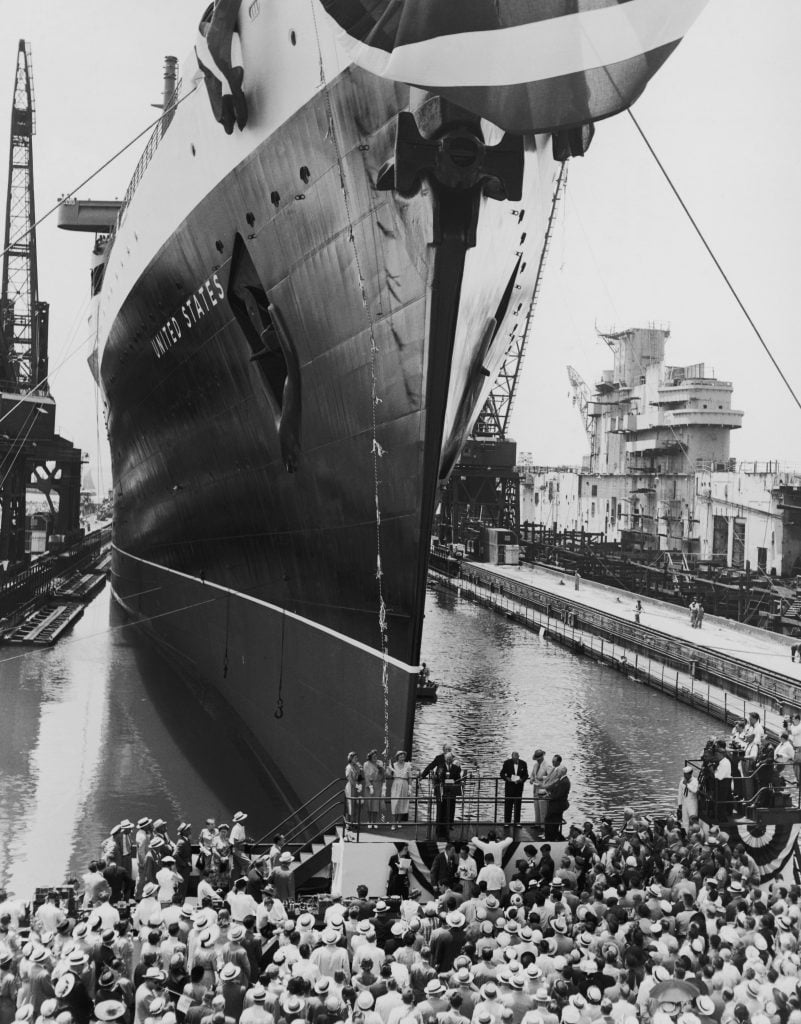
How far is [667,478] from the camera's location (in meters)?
55.2

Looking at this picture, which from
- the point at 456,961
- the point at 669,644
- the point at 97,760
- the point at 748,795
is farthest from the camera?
the point at 669,644

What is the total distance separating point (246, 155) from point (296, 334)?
2.27m

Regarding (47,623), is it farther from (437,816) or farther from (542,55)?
(542,55)

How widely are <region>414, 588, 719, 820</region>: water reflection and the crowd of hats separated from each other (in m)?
7.60

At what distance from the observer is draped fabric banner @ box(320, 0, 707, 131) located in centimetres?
746

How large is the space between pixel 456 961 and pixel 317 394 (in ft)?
21.3

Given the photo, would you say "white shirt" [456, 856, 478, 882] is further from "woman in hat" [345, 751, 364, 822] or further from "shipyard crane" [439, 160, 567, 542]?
"shipyard crane" [439, 160, 567, 542]

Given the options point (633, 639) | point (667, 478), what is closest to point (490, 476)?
point (667, 478)

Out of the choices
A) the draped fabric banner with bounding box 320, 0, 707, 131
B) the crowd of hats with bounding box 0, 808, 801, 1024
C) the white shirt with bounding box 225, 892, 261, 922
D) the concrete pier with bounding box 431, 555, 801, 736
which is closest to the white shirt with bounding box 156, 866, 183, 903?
the crowd of hats with bounding box 0, 808, 801, 1024

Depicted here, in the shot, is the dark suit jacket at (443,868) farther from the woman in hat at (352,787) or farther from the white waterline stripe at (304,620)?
the white waterline stripe at (304,620)

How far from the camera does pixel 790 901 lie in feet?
23.5

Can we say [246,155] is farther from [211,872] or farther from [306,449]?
[211,872]

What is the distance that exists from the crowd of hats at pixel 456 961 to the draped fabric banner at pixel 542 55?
5.90m

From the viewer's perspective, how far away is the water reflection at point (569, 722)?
16.4 m
